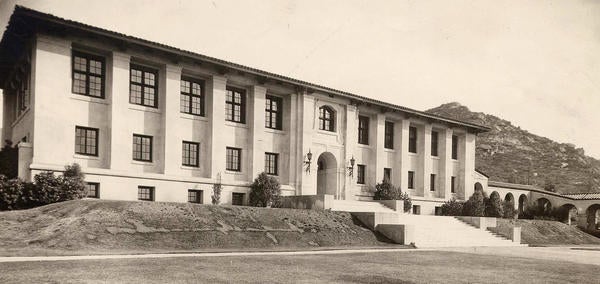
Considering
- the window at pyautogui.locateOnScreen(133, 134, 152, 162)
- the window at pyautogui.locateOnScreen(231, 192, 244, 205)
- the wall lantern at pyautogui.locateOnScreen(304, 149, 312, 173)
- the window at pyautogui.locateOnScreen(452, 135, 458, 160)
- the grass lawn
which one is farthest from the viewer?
the window at pyautogui.locateOnScreen(452, 135, 458, 160)

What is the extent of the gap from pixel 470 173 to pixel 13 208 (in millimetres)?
38355

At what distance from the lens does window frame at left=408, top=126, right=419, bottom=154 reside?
140 feet

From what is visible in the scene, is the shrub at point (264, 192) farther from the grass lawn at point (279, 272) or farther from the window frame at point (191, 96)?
the grass lawn at point (279, 272)

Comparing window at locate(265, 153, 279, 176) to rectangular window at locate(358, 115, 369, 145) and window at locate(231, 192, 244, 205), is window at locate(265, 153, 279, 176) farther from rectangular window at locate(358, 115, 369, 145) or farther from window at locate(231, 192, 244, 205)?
rectangular window at locate(358, 115, 369, 145)

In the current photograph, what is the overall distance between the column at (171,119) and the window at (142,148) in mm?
923

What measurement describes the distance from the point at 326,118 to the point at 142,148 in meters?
14.2

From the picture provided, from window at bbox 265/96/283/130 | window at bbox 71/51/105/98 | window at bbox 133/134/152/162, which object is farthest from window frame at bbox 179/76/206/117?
window at bbox 265/96/283/130

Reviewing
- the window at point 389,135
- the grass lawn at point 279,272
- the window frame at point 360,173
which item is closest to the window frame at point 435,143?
the window at point 389,135

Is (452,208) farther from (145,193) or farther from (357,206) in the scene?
(145,193)

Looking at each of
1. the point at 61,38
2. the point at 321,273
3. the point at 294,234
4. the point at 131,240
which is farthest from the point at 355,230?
the point at 61,38

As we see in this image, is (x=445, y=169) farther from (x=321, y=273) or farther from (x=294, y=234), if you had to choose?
(x=321, y=273)

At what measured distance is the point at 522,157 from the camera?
352 feet

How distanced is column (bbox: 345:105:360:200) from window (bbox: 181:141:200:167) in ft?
38.7

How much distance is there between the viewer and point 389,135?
41.4m
